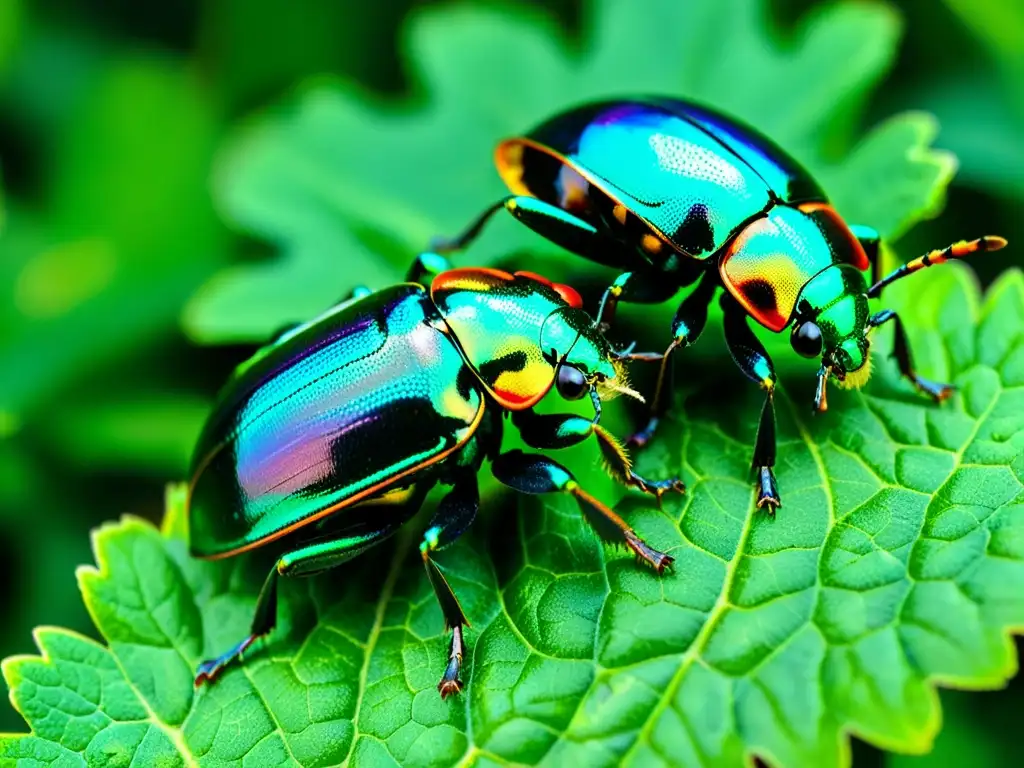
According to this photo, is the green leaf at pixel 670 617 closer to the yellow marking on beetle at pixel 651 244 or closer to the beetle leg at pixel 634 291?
the beetle leg at pixel 634 291

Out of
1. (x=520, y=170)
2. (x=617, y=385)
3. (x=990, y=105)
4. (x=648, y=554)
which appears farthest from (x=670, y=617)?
(x=990, y=105)

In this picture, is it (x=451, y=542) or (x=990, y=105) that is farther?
(x=990, y=105)

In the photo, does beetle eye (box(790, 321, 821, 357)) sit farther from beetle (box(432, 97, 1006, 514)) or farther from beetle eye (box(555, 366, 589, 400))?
beetle eye (box(555, 366, 589, 400))

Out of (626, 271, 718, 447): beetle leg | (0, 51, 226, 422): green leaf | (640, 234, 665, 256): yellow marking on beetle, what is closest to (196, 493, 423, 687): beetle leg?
(626, 271, 718, 447): beetle leg

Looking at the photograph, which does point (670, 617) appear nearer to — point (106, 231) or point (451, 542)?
point (451, 542)

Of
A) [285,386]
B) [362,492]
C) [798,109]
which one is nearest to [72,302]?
[285,386]

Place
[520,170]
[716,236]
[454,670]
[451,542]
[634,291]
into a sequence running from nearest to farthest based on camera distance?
[454,670] → [451,542] → [716,236] → [634,291] → [520,170]

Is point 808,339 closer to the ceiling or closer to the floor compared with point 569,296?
→ closer to the floor

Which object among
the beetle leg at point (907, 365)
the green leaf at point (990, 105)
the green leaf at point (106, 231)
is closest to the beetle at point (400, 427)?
the beetle leg at point (907, 365)

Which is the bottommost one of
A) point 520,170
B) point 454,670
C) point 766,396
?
point 454,670
